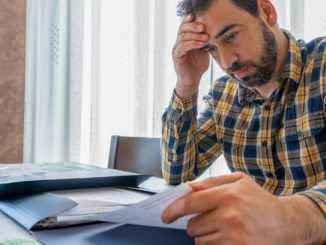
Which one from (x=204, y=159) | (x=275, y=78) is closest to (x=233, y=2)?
(x=275, y=78)

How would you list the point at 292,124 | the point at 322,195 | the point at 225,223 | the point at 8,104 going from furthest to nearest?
the point at 8,104 → the point at 292,124 → the point at 322,195 → the point at 225,223

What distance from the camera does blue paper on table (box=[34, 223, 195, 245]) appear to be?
0.44 m

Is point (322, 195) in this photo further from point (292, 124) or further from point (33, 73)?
point (33, 73)

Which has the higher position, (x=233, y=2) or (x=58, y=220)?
(x=233, y=2)

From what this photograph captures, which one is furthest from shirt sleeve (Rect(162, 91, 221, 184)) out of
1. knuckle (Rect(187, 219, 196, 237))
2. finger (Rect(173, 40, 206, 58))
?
knuckle (Rect(187, 219, 196, 237))

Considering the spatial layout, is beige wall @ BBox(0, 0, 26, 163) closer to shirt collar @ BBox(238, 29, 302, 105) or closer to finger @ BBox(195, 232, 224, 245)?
shirt collar @ BBox(238, 29, 302, 105)

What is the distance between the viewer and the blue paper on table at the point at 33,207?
486 millimetres

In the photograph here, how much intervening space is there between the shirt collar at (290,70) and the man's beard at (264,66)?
1.6 inches

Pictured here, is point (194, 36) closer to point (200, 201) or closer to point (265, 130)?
point (265, 130)

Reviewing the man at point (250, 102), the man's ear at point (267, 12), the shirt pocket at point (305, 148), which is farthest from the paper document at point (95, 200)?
the man's ear at point (267, 12)

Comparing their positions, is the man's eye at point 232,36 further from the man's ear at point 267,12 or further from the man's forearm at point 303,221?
the man's forearm at point 303,221

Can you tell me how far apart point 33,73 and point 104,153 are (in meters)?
0.63

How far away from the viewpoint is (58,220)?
1.62ft

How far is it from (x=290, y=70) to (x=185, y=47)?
0.98ft
